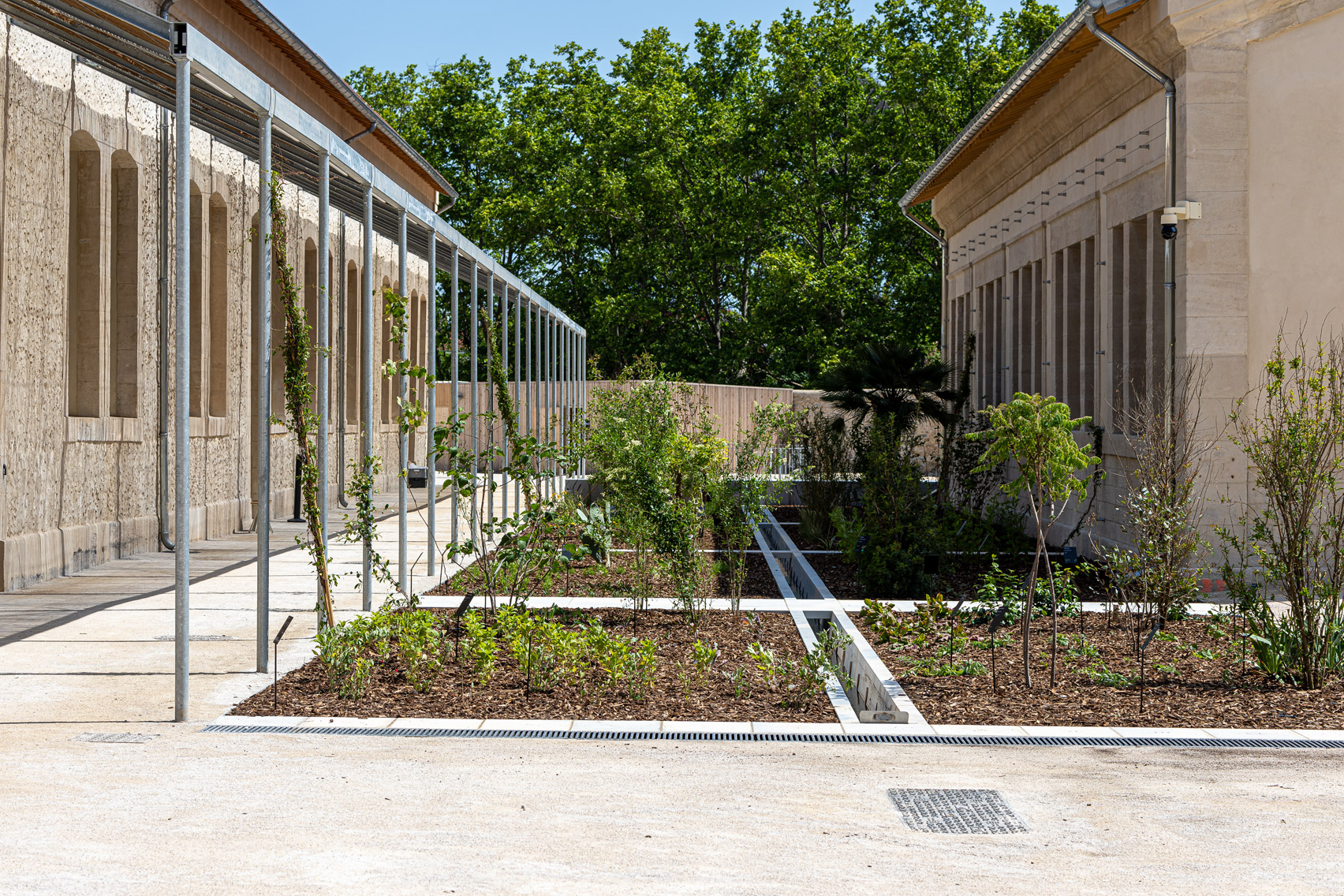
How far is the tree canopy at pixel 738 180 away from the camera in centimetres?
3894

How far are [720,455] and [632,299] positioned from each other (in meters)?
28.4

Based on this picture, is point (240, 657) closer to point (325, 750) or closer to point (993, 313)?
point (325, 750)

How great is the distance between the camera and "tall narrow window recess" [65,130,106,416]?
12273 mm

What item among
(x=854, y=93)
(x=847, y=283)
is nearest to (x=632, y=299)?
(x=847, y=283)

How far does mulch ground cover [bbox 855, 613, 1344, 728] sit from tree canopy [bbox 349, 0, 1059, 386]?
97.8 ft

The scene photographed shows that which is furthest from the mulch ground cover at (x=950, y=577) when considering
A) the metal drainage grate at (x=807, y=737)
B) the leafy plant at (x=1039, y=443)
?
the metal drainage grate at (x=807, y=737)

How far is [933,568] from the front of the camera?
12062mm

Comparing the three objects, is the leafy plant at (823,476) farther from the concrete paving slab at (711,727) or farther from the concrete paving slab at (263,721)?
the concrete paving slab at (263,721)

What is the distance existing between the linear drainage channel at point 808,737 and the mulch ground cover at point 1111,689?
350mm

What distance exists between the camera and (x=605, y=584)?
36.2ft

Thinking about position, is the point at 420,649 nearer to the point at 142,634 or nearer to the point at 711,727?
the point at 711,727

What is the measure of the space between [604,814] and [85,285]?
9731 millimetres

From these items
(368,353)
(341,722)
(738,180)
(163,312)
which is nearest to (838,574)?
(368,353)

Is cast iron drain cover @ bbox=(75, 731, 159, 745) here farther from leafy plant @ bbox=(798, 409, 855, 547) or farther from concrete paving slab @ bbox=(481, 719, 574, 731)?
leafy plant @ bbox=(798, 409, 855, 547)
